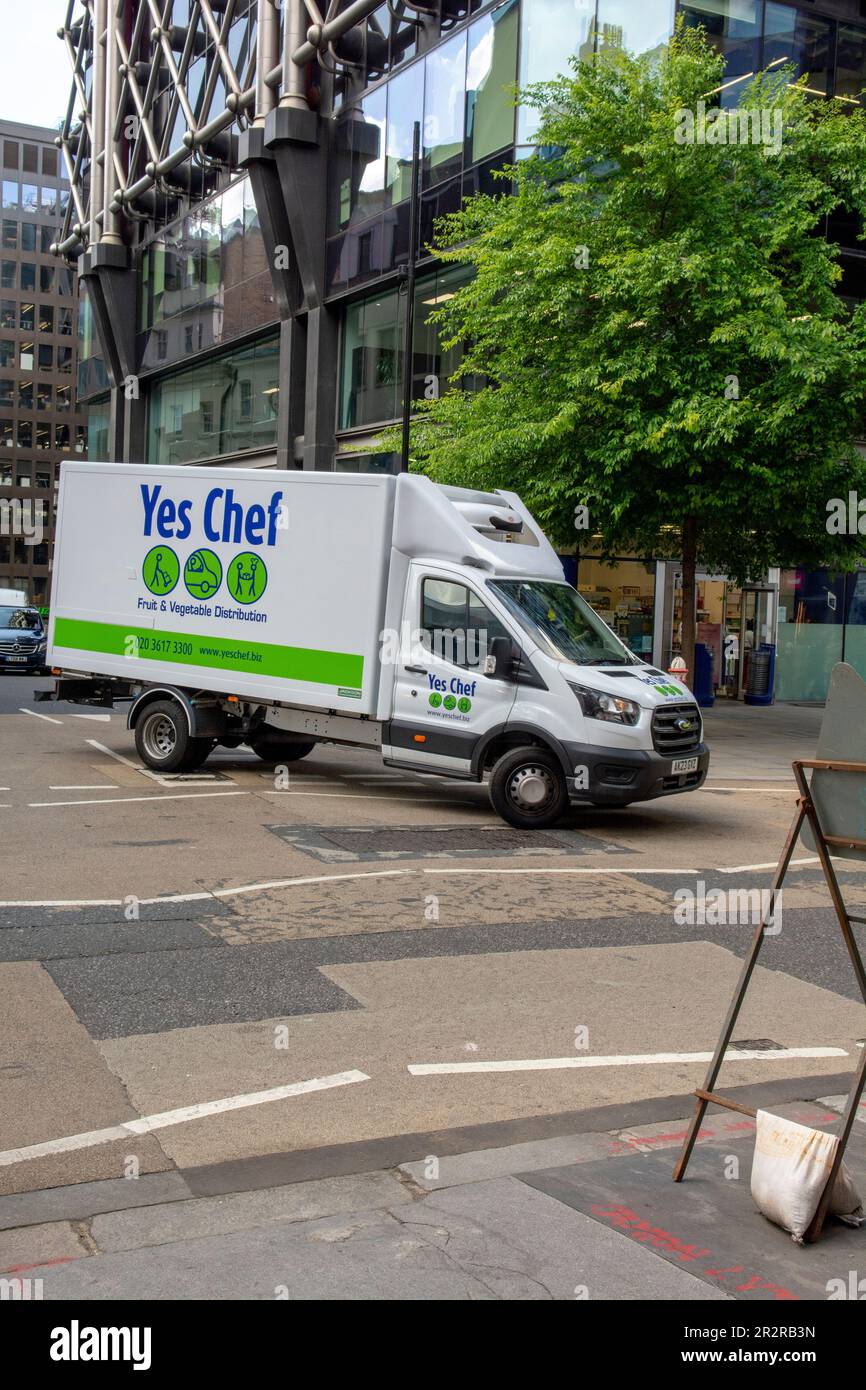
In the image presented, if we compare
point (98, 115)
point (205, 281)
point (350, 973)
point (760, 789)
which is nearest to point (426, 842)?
point (350, 973)

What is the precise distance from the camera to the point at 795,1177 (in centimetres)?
413

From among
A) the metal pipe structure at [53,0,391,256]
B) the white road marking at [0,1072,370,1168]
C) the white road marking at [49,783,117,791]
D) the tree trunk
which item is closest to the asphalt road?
the white road marking at [0,1072,370,1168]

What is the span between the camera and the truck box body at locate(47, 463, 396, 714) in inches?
527

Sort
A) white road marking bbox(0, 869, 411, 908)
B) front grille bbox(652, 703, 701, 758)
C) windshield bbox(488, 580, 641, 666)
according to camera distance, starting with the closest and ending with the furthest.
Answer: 1. white road marking bbox(0, 869, 411, 908)
2. front grille bbox(652, 703, 701, 758)
3. windshield bbox(488, 580, 641, 666)

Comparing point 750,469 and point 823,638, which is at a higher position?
point 750,469

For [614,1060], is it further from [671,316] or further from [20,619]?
[20,619]

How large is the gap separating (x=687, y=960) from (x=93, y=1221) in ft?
15.1

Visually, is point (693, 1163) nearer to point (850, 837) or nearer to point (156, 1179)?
point (850, 837)

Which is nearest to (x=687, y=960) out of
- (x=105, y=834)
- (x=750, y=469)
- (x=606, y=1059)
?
(x=606, y=1059)

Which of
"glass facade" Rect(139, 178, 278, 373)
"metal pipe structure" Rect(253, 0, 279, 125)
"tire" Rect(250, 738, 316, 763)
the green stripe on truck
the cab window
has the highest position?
"metal pipe structure" Rect(253, 0, 279, 125)

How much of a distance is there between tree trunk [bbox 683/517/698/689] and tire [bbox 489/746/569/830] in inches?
370

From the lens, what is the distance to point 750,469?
733 inches

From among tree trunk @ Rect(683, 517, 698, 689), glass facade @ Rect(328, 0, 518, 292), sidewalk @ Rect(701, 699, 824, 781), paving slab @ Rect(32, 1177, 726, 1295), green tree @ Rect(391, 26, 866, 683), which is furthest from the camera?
glass facade @ Rect(328, 0, 518, 292)

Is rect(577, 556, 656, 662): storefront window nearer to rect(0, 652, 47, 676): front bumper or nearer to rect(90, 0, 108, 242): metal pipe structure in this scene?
rect(0, 652, 47, 676): front bumper
